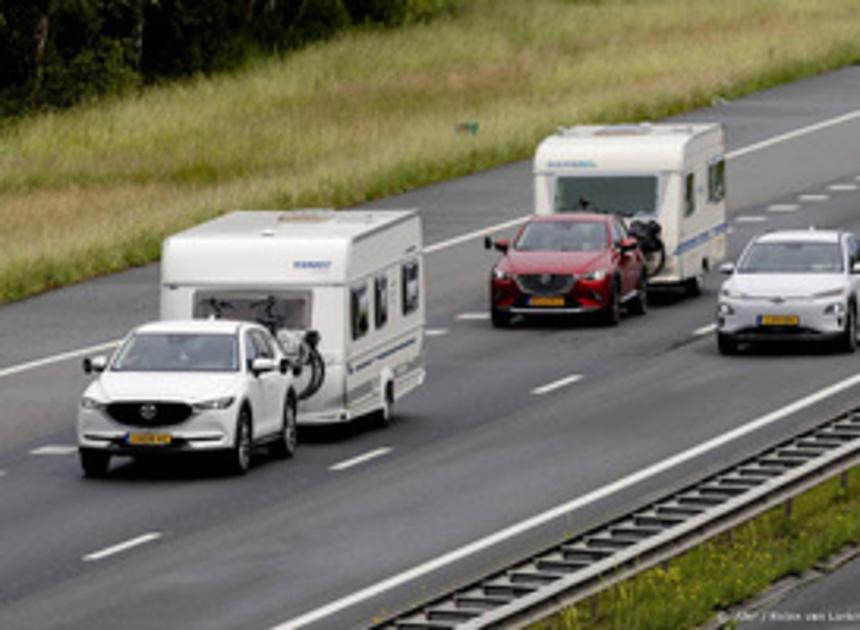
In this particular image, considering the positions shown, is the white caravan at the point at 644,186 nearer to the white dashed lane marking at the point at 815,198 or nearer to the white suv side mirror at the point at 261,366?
the white dashed lane marking at the point at 815,198

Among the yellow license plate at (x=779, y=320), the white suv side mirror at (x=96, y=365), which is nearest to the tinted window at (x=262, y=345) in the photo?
the white suv side mirror at (x=96, y=365)

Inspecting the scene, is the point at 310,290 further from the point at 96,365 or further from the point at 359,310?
the point at 96,365

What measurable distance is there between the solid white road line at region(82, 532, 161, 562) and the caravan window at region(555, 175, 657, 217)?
1999 cm

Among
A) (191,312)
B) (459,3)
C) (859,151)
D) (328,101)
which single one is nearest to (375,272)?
(191,312)

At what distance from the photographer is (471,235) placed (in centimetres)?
5272

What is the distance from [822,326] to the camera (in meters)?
38.2

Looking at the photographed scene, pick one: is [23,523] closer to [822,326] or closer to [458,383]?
[458,383]

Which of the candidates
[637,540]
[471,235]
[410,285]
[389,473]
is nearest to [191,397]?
[389,473]

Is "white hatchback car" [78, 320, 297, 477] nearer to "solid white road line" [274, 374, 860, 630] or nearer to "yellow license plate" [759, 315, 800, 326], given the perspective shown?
"solid white road line" [274, 374, 860, 630]

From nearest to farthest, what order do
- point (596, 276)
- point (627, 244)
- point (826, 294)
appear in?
point (826, 294) → point (596, 276) → point (627, 244)

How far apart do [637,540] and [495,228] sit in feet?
99.1

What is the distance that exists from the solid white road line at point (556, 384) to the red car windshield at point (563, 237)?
5460 mm

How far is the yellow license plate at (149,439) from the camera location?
29.0 m

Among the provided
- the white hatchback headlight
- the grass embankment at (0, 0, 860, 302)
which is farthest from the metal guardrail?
the grass embankment at (0, 0, 860, 302)
